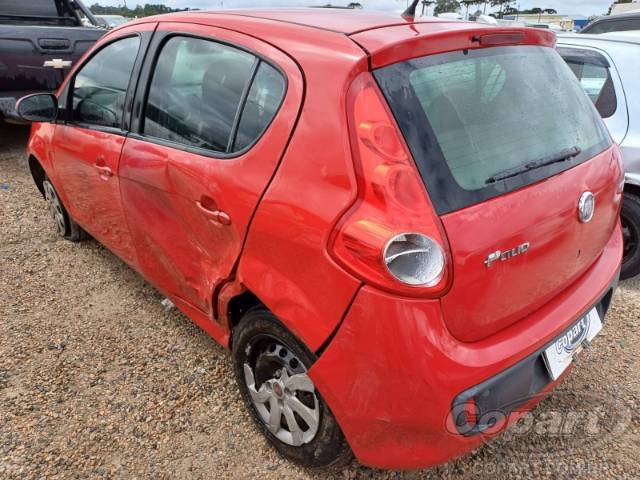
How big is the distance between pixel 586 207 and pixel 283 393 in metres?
1.30

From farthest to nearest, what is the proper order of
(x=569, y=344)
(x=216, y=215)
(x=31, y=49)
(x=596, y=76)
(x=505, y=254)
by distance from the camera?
(x=31, y=49) < (x=596, y=76) < (x=216, y=215) < (x=569, y=344) < (x=505, y=254)

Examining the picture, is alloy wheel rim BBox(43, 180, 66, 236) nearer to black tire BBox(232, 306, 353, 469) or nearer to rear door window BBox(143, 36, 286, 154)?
rear door window BBox(143, 36, 286, 154)

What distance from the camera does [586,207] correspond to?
1.74 metres

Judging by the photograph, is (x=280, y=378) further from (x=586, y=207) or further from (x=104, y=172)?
(x=104, y=172)

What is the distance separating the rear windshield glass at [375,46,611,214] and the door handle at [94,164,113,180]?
1.71 m

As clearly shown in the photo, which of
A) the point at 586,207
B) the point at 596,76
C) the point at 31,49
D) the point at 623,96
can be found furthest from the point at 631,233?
the point at 31,49

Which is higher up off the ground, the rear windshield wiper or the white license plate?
the rear windshield wiper

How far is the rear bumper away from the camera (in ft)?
4.48

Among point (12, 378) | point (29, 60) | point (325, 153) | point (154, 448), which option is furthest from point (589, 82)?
point (29, 60)

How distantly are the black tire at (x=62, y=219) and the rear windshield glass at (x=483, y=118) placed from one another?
3.15m

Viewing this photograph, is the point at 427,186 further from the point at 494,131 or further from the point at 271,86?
the point at 271,86

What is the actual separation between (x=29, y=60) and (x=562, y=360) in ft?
19.3

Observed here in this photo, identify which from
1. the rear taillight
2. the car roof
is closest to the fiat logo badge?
the rear taillight

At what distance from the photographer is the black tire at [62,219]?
3.78 meters
